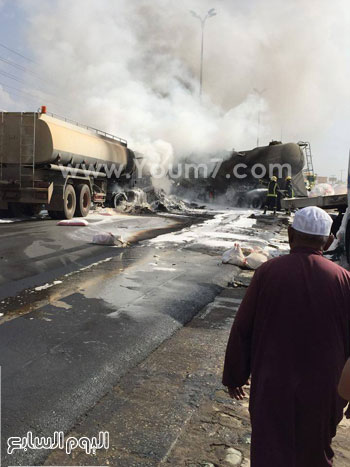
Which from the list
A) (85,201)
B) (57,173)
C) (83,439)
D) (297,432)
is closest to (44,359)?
(83,439)

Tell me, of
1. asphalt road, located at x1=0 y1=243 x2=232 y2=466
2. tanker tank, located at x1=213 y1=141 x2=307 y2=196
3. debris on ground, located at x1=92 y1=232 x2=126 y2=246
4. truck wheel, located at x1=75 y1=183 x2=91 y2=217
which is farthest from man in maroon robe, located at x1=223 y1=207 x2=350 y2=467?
tanker tank, located at x1=213 y1=141 x2=307 y2=196

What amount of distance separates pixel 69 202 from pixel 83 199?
1066 millimetres

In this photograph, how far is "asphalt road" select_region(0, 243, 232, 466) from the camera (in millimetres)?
2729

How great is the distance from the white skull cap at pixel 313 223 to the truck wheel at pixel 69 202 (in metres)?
12.8

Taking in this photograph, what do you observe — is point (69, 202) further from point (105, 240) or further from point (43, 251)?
point (43, 251)

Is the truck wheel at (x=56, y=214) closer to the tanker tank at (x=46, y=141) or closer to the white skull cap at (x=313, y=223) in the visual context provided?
the tanker tank at (x=46, y=141)

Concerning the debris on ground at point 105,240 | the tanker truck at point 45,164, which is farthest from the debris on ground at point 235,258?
the tanker truck at point 45,164

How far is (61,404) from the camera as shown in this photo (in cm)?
279

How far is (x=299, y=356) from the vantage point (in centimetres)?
175

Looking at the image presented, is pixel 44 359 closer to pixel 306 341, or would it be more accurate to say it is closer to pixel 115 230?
pixel 306 341

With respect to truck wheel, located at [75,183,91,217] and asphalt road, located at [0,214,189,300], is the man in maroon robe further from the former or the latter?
truck wheel, located at [75,183,91,217]

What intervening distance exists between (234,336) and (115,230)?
1035 cm

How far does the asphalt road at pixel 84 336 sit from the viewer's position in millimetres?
2729

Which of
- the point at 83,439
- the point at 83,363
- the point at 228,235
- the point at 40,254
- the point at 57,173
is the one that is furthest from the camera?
the point at 57,173
